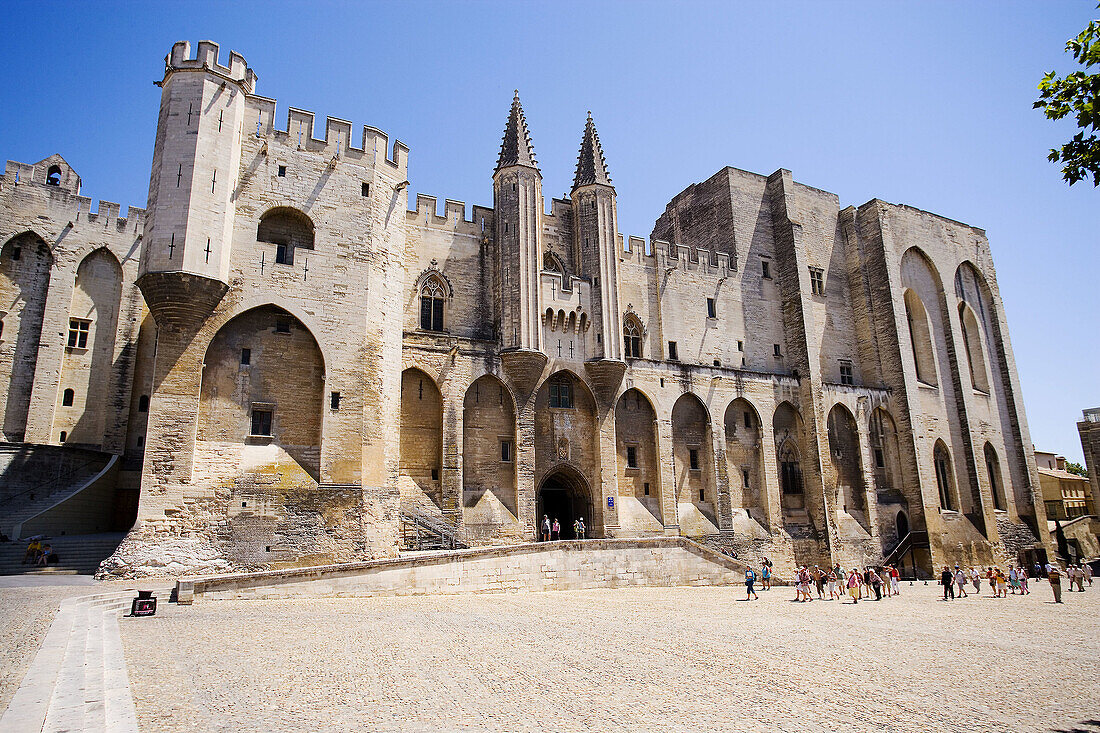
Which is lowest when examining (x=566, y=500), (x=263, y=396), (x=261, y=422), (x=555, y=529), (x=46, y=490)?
(x=555, y=529)

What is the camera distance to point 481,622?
12406 mm

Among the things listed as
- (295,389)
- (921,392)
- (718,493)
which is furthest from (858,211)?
(295,389)

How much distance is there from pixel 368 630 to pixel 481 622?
2.30 metres

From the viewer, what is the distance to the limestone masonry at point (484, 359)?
63.2 ft

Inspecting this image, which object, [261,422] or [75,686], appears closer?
[75,686]

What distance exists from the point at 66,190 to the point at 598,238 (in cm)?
2212

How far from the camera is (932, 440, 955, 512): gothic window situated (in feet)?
118

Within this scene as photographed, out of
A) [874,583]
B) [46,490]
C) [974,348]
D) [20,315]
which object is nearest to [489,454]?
[874,583]

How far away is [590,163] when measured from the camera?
2892 centimetres

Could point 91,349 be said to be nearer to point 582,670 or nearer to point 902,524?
point 582,670

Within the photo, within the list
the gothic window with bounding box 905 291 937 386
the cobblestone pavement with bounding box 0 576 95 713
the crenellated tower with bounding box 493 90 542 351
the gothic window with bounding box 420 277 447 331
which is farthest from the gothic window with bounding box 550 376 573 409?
the gothic window with bounding box 905 291 937 386

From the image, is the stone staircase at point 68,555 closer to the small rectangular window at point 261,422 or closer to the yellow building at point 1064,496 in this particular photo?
the small rectangular window at point 261,422

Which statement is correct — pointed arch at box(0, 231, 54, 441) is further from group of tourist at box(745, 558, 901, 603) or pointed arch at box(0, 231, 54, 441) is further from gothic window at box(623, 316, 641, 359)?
group of tourist at box(745, 558, 901, 603)

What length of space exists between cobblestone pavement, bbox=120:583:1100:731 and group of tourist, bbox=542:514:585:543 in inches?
366
